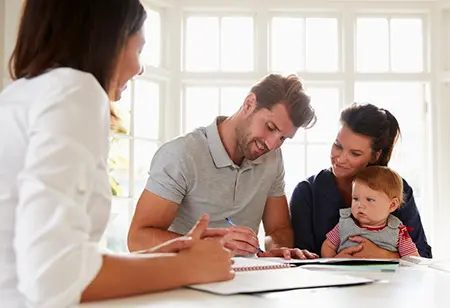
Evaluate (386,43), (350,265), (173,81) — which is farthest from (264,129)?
(386,43)

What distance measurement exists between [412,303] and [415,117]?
140 inches

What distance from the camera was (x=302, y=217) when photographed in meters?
2.61

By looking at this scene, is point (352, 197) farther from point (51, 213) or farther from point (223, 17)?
point (223, 17)

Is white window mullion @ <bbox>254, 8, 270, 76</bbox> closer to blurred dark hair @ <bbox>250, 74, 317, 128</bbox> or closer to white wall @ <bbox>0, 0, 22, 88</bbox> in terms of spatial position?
white wall @ <bbox>0, 0, 22, 88</bbox>

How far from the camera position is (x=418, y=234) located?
2559 millimetres

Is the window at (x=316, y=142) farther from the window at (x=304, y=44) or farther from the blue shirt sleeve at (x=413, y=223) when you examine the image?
the blue shirt sleeve at (x=413, y=223)

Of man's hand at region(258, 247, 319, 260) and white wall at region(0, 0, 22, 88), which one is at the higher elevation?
white wall at region(0, 0, 22, 88)

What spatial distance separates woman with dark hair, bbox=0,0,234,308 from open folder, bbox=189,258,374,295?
0.05 meters

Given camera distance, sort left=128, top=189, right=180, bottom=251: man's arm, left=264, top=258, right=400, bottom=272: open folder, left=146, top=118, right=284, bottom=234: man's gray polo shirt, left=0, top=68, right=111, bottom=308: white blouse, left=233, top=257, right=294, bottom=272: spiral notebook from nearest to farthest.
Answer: left=0, top=68, right=111, bottom=308: white blouse, left=233, top=257, right=294, bottom=272: spiral notebook, left=264, top=258, right=400, bottom=272: open folder, left=128, top=189, right=180, bottom=251: man's arm, left=146, top=118, right=284, bottom=234: man's gray polo shirt

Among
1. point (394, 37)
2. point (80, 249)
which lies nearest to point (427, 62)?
point (394, 37)

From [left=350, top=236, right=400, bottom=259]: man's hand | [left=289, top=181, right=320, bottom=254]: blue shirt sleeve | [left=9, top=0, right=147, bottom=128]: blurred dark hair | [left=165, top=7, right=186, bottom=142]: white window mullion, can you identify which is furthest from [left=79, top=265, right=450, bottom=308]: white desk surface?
[left=165, top=7, right=186, bottom=142]: white window mullion

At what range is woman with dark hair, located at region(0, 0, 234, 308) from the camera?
91cm

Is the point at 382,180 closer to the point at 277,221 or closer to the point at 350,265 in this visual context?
the point at 277,221

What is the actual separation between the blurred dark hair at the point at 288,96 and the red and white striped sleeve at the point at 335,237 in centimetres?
43
